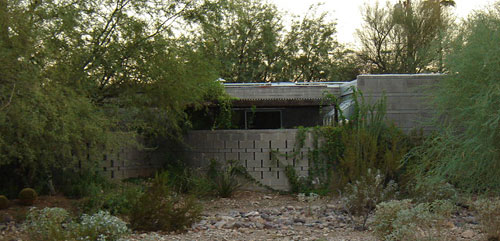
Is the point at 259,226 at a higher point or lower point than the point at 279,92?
lower

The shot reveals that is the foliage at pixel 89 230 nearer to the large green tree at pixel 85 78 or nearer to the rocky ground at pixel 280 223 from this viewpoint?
the rocky ground at pixel 280 223

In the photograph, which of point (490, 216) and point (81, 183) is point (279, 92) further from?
point (490, 216)

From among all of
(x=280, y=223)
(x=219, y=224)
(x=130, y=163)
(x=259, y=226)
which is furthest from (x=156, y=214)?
(x=130, y=163)

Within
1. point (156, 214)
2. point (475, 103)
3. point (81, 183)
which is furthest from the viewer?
point (81, 183)

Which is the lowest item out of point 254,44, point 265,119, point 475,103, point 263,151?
point 263,151

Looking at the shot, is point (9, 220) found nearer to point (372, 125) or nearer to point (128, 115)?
point (128, 115)

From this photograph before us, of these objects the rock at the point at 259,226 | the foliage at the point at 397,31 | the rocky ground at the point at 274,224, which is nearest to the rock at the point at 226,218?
the rocky ground at the point at 274,224

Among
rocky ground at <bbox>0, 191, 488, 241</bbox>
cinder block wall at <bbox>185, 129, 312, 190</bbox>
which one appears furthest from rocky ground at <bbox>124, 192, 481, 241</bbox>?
cinder block wall at <bbox>185, 129, 312, 190</bbox>

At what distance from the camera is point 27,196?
32.2 ft

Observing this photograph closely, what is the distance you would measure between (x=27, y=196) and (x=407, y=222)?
22.0 feet

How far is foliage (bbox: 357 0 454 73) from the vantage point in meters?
26.8

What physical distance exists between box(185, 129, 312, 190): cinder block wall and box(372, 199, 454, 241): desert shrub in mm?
5045

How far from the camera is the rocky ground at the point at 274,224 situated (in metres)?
7.96

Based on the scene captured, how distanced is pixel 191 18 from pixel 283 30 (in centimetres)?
1693
